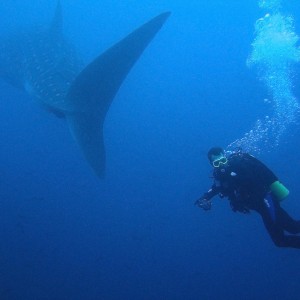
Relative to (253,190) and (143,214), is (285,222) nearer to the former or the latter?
(253,190)

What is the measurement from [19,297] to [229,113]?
19953 millimetres

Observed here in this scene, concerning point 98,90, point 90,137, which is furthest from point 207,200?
point 98,90

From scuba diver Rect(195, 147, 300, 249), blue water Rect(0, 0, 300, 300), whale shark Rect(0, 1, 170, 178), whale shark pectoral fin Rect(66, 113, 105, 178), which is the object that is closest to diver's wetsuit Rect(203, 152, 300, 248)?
scuba diver Rect(195, 147, 300, 249)

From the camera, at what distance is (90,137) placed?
650 cm

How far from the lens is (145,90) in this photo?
1201 inches

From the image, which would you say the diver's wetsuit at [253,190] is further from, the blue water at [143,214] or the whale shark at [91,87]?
the blue water at [143,214]

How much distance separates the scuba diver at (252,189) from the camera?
6.43 metres

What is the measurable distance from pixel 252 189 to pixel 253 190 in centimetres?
3

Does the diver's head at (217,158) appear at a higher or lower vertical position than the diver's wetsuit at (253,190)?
higher

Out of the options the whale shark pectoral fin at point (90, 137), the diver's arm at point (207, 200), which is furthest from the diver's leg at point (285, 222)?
the whale shark pectoral fin at point (90, 137)

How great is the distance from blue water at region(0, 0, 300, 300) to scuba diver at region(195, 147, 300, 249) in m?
13.1

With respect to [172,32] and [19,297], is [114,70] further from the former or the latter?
[172,32]

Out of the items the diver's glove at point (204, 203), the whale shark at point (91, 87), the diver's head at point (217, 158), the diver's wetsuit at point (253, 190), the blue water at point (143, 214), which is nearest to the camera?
the whale shark at point (91, 87)

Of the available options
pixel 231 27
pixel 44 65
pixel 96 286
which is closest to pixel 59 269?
pixel 96 286
